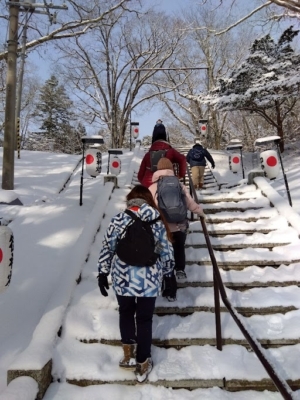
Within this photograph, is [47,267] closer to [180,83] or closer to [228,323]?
[228,323]

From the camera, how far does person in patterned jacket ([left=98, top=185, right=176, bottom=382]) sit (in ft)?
9.21

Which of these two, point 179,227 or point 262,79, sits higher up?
point 262,79

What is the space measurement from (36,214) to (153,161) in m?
2.89

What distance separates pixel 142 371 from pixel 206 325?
35.4 inches

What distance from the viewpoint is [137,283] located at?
2.79 m

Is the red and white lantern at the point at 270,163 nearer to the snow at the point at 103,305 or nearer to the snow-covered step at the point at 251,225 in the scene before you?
the snow at the point at 103,305

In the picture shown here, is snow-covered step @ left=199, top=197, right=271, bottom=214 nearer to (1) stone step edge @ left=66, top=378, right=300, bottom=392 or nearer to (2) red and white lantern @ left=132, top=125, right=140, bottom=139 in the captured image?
(1) stone step edge @ left=66, top=378, right=300, bottom=392

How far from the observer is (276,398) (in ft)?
8.83

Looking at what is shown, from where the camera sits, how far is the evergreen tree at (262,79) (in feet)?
43.3

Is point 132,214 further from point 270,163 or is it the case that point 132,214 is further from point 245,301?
point 270,163

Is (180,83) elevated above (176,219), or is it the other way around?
(180,83)

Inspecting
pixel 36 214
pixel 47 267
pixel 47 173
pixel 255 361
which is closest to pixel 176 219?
pixel 255 361

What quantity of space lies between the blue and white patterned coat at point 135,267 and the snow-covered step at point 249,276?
1.39 m

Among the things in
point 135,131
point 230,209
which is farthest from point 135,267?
point 135,131
